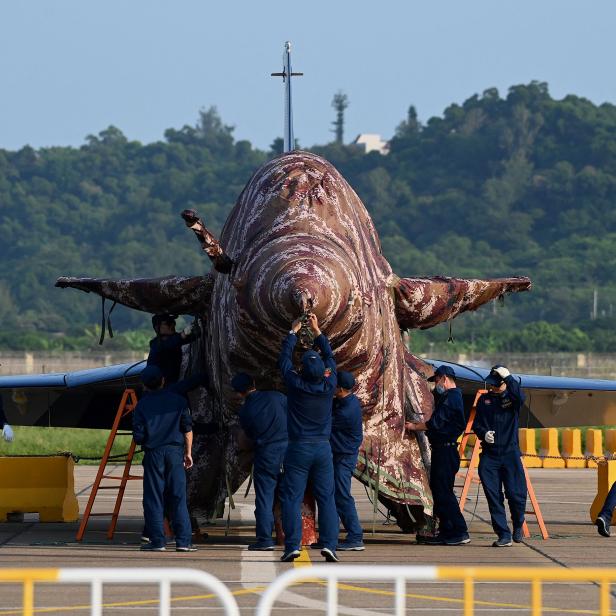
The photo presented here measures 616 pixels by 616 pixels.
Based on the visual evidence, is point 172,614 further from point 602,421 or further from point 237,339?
point 602,421

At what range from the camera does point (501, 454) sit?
17.8m

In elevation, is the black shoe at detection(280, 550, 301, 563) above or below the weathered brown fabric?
below

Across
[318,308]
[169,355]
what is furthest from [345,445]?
[169,355]

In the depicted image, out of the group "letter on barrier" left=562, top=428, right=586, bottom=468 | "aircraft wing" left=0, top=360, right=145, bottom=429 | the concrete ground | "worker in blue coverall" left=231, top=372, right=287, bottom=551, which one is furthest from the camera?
"letter on barrier" left=562, top=428, right=586, bottom=468

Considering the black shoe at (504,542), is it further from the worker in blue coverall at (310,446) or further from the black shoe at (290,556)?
the black shoe at (290,556)

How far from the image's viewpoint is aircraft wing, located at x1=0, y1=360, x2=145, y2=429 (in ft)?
73.6

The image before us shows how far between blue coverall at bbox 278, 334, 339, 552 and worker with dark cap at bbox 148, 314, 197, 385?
7.26 feet

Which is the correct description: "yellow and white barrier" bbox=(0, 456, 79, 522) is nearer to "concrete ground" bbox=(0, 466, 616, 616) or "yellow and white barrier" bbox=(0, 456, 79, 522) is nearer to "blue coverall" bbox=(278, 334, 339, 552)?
"concrete ground" bbox=(0, 466, 616, 616)

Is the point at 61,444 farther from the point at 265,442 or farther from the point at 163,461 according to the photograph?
the point at 265,442

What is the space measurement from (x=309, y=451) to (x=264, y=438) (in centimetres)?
95

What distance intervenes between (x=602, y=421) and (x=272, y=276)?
11619mm

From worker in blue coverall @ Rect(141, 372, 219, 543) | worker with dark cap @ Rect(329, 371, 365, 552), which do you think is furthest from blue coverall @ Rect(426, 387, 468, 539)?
worker in blue coverall @ Rect(141, 372, 219, 543)

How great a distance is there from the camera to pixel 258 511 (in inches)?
651

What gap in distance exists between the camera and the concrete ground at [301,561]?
1290cm
